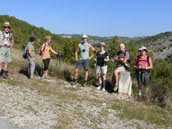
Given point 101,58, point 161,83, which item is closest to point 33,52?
point 101,58

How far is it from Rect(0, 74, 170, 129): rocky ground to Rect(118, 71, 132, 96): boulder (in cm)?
25

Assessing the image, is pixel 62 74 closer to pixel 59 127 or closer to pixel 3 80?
pixel 3 80

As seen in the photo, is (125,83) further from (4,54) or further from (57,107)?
(4,54)

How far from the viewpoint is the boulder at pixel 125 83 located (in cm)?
666

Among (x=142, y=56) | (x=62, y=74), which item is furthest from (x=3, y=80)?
(x=142, y=56)

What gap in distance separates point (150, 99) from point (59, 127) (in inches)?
139

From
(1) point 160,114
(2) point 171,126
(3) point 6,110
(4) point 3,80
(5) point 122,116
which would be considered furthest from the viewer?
(4) point 3,80

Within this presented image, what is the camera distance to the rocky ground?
3.77m

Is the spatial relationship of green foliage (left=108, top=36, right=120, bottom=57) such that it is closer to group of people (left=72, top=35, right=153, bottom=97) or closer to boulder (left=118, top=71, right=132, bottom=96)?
group of people (left=72, top=35, right=153, bottom=97)

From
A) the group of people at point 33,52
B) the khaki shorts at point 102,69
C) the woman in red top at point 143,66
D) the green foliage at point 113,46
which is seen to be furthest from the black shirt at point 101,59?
the green foliage at point 113,46

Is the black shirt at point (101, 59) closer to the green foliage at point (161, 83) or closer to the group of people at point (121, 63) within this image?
the group of people at point (121, 63)

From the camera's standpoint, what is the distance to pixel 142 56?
6.29m

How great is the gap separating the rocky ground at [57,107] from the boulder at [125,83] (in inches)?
10.0

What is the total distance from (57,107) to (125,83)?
2.86m
